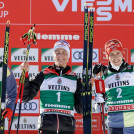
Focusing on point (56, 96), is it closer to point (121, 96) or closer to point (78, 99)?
point (78, 99)

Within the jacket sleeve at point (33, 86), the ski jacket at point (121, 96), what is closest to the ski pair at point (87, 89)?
the ski jacket at point (121, 96)

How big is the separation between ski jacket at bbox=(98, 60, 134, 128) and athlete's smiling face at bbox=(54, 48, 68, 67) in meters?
0.54

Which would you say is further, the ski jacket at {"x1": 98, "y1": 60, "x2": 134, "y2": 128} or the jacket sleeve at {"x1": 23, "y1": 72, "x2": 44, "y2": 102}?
the jacket sleeve at {"x1": 23, "y1": 72, "x2": 44, "y2": 102}

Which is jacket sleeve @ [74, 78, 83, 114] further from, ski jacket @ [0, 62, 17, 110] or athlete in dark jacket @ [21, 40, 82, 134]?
ski jacket @ [0, 62, 17, 110]

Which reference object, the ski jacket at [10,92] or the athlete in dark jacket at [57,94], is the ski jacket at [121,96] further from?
the ski jacket at [10,92]

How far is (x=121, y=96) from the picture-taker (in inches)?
130

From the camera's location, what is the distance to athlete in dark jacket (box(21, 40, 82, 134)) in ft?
10.5

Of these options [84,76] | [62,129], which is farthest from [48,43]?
[62,129]

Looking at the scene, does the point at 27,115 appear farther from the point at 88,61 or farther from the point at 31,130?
the point at 88,61

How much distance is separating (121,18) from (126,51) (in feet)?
1.82

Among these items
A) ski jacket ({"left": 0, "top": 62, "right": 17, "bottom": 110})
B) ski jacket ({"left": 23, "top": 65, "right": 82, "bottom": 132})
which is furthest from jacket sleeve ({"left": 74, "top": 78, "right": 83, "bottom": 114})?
ski jacket ({"left": 0, "top": 62, "right": 17, "bottom": 110})

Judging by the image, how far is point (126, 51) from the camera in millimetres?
5008

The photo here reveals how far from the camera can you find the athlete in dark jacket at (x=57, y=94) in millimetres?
3215

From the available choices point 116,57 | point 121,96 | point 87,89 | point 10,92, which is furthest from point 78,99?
point 10,92
